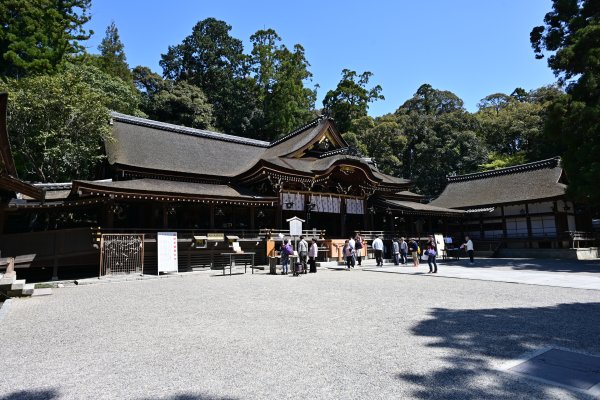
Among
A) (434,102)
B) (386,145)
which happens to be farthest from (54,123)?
(434,102)

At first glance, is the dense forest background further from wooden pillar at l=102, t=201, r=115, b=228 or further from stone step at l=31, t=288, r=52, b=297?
stone step at l=31, t=288, r=52, b=297

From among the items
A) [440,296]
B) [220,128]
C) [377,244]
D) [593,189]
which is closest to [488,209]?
[593,189]

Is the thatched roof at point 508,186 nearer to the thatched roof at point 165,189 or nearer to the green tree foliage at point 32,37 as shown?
the thatched roof at point 165,189

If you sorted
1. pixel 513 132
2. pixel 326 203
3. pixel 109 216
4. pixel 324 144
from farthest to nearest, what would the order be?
pixel 513 132 < pixel 324 144 < pixel 326 203 < pixel 109 216

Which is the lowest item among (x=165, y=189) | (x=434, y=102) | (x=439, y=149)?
(x=165, y=189)

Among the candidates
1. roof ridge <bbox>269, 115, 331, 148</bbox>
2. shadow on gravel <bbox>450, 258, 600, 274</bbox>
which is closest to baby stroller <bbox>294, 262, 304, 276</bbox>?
shadow on gravel <bbox>450, 258, 600, 274</bbox>

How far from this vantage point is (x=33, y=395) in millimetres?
3398

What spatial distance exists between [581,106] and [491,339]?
62.5 feet

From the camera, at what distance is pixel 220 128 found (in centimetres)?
4634

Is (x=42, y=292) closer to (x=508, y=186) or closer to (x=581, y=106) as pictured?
(x=581, y=106)

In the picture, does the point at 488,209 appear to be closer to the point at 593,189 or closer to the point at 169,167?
the point at 593,189

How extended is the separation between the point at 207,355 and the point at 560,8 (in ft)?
90.5

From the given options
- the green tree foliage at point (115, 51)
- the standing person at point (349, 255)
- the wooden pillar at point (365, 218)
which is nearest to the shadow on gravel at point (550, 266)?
the standing person at point (349, 255)

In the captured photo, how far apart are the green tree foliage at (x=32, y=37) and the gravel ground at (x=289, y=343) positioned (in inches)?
887
